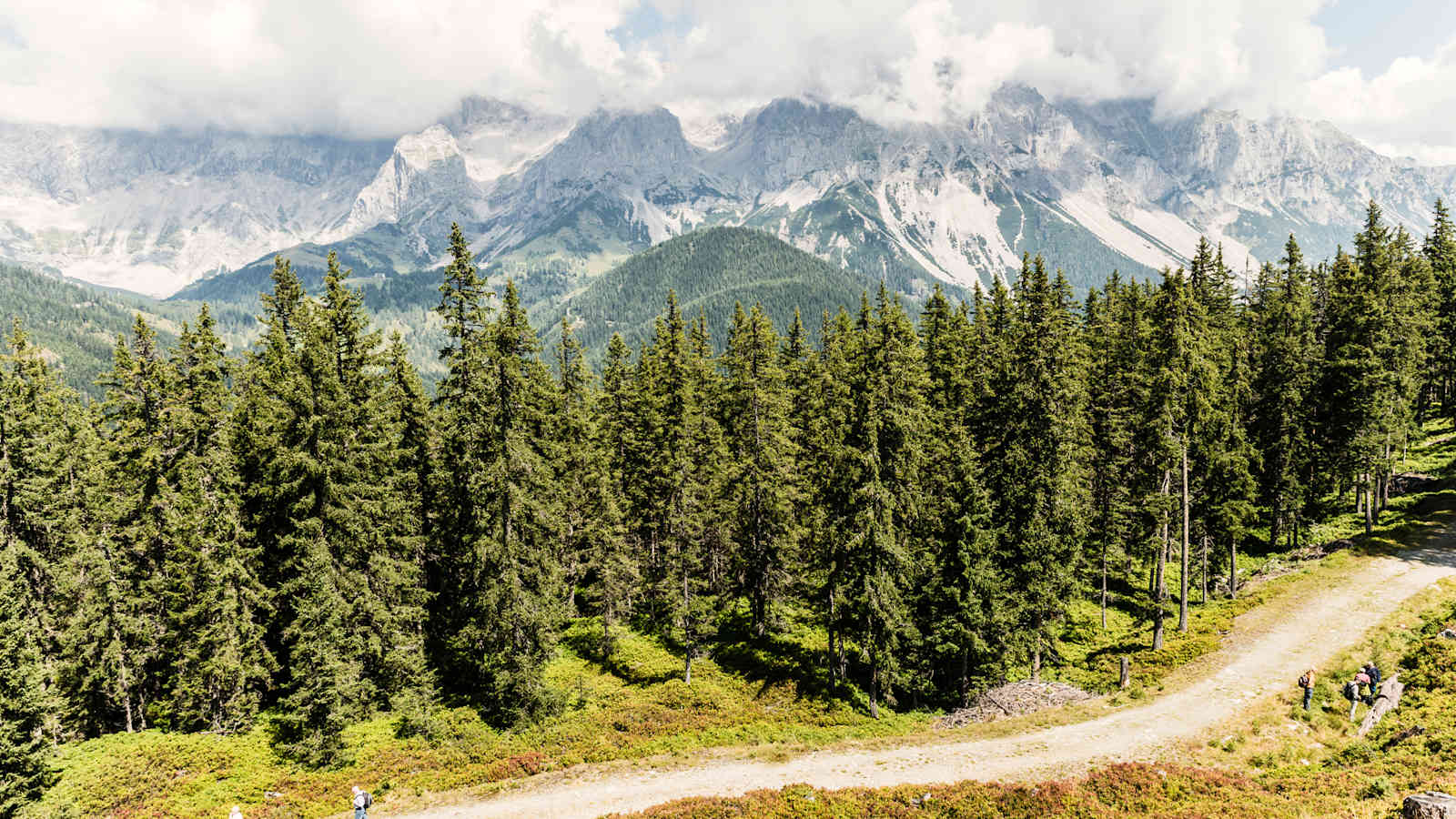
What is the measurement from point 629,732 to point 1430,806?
82.0 feet

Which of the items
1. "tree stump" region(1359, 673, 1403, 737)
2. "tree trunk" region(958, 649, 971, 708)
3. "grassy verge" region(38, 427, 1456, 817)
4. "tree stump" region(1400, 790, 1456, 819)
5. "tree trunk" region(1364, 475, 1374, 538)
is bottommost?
"grassy verge" region(38, 427, 1456, 817)

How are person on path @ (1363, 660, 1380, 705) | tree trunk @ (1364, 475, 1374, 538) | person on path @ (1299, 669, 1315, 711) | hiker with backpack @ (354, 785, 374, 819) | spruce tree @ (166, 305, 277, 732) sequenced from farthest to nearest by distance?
tree trunk @ (1364, 475, 1374, 538), spruce tree @ (166, 305, 277, 732), person on path @ (1299, 669, 1315, 711), person on path @ (1363, 660, 1380, 705), hiker with backpack @ (354, 785, 374, 819)

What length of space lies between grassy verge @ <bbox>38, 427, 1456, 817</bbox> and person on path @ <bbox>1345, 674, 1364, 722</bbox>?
5295 mm

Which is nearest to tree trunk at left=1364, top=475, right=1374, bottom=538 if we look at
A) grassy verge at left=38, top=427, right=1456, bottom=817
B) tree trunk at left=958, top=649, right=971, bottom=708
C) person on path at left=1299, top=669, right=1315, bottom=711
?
grassy verge at left=38, top=427, right=1456, bottom=817

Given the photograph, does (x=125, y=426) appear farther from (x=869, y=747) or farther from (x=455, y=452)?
(x=869, y=747)

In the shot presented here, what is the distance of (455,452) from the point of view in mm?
30719

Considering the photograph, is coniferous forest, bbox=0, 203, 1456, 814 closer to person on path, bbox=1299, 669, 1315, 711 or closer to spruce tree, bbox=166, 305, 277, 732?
spruce tree, bbox=166, 305, 277, 732

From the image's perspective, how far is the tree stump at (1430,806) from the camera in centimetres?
1363

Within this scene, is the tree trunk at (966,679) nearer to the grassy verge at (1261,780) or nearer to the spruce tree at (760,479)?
the grassy verge at (1261,780)

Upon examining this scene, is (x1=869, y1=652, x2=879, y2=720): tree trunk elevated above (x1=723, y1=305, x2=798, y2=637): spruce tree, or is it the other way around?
(x1=723, y1=305, x2=798, y2=637): spruce tree

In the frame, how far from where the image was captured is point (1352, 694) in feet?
74.4

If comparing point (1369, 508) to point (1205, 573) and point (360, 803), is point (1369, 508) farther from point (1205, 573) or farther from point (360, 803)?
point (360, 803)

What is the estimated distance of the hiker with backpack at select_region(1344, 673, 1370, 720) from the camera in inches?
882

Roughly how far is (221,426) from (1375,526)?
63.5 meters
